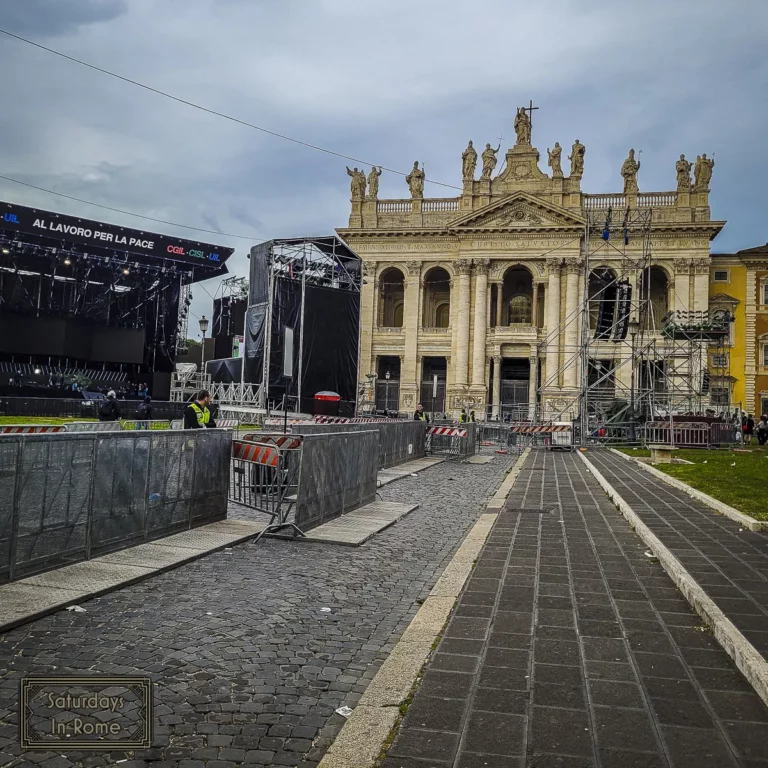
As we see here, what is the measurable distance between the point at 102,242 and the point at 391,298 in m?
23.6

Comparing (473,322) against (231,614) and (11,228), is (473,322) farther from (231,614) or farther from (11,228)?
(231,614)

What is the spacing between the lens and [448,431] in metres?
22.2

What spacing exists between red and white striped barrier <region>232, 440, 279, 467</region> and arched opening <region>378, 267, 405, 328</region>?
46.0 metres

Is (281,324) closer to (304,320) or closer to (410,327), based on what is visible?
(304,320)

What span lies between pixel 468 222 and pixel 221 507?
45.2 metres

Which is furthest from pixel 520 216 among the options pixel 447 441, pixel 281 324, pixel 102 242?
pixel 447 441

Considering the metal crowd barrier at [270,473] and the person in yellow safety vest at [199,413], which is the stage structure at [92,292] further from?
the metal crowd barrier at [270,473]

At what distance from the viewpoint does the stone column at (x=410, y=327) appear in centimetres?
5347

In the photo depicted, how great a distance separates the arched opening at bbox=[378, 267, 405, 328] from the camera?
55750mm

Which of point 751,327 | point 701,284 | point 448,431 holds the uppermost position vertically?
point 701,284

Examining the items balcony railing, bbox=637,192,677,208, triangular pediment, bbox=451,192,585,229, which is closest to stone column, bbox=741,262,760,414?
balcony railing, bbox=637,192,677,208

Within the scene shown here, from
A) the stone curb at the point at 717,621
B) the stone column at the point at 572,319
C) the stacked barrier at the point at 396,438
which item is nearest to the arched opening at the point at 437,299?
the stone column at the point at 572,319

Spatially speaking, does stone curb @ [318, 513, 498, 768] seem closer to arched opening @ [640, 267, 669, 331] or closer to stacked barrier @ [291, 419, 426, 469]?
stacked barrier @ [291, 419, 426, 469]

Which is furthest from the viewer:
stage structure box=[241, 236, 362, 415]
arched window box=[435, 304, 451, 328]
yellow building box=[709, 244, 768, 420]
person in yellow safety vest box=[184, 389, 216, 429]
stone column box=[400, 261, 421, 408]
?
arched window box=[435, 304, 451, 328]
